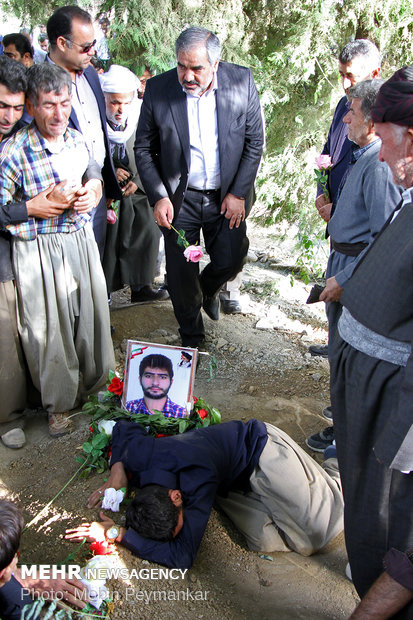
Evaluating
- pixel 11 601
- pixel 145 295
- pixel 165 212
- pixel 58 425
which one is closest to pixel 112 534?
pixel 11 601

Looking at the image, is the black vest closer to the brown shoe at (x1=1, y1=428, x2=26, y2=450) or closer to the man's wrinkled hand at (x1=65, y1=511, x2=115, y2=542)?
the man's wrinkled hand at (x1=65, y1=511, x2=115, y2=542)

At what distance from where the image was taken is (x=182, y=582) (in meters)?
2.46

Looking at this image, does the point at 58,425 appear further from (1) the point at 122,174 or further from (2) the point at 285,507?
(1) the point at 122,174

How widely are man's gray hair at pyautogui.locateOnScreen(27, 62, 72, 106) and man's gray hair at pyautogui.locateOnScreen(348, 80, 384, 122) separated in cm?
150

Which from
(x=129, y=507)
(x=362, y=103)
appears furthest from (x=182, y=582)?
(x=362, y=103)

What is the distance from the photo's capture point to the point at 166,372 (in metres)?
3.35

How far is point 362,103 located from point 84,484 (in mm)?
2387

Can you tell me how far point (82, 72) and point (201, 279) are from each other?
1699 millimetres

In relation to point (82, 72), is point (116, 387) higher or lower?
lower

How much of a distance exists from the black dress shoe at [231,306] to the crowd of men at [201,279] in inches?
19.8

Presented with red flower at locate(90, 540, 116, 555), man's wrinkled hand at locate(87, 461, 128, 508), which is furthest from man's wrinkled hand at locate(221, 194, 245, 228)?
red flower at locate(90, 540, 116, 555)

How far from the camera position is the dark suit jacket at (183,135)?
3699 millimetres

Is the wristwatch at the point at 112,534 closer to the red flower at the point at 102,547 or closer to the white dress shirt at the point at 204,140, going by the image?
the red flower at the point at 102,547

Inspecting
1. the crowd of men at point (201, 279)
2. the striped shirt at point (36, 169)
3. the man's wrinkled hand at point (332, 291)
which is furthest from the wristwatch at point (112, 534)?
the striped shirt at point (36, 169)
